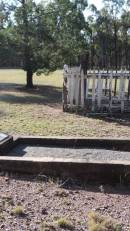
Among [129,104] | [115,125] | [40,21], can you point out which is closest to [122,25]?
[40,21]

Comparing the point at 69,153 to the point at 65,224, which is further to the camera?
the point at 69,153

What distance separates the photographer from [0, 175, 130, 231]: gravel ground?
399 centimetres

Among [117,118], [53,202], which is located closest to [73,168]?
[53,202]

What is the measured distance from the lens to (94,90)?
37.7 feet

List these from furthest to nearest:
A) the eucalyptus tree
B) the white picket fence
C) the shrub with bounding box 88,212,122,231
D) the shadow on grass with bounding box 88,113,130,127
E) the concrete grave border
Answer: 1. the eucalyptus tree
2. the white picket fence
3. the shadow on grass with bounding box 88,113,130,127
4. the concrete grave border
5. the shrub with bounding box 88,212,122,231

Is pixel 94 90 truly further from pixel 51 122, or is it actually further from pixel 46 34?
pixel 46 34

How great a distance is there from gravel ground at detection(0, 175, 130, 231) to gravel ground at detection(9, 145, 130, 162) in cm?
106

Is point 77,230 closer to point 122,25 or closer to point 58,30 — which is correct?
point 58,30

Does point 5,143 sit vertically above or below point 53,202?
above

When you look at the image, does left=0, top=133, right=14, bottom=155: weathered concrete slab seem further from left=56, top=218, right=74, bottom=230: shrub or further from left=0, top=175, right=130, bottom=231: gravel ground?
left=56, top=218, right=74, bottom=230: shrub

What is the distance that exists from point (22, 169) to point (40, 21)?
550 inches

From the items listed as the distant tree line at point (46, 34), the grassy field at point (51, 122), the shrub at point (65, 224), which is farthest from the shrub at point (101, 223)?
the distant tree line at point (46, 34)

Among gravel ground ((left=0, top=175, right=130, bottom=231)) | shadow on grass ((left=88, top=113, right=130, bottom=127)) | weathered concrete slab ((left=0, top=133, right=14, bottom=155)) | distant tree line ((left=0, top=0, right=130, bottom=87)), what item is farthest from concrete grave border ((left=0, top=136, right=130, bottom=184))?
distant tree line ((left=0, top=0, right=130, bottom=87))

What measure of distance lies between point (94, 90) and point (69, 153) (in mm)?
5250
